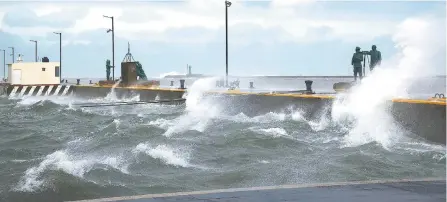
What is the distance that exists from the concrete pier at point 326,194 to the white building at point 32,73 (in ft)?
116

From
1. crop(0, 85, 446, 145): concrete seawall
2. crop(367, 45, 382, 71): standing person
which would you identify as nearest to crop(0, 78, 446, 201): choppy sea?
crop(0, 85, 446, 145): concrete seawall

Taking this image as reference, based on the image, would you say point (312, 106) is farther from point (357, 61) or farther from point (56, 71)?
point (56, 71)

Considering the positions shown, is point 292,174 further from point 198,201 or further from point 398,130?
point 398,130

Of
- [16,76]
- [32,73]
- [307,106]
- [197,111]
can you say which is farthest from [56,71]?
[307,106]

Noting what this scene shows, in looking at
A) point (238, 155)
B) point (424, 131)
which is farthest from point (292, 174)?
point (424, 131)

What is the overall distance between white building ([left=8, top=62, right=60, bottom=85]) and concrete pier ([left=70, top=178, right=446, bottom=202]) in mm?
35417

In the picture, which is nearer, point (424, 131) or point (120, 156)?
point (120, 156)

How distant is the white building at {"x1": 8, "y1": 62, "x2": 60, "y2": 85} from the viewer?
3872cm

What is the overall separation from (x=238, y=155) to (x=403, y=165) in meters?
3.32

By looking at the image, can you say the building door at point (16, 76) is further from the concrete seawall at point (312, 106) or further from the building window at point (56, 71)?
the concrete seawall at point (312, 106)

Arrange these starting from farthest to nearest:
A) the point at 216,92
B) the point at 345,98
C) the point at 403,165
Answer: the point at 216,92 < the point at 345,98 < the point at 403,165

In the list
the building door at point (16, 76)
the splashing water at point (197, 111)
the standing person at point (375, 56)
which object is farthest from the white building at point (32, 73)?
the standing person at point (375, 56)

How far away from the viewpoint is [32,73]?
38.8 metres

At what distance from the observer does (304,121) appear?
55.2ft
